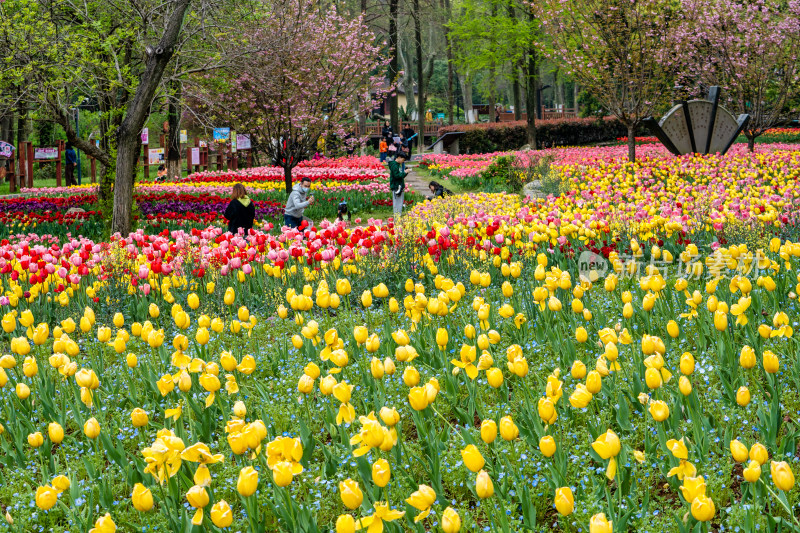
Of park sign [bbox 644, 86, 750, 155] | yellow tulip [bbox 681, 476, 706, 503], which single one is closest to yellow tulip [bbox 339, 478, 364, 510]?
yellow tulip [bbox 681, 476, 706, 503]

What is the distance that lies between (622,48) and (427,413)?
1551cm

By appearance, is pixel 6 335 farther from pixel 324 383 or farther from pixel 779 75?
pixel 779 75

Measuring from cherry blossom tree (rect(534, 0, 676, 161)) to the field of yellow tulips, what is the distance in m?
12.4

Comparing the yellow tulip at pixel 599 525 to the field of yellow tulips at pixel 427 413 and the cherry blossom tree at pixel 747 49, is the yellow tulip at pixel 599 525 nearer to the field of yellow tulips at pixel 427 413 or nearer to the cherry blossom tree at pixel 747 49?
the field of yellow tulips at pixel 427 413

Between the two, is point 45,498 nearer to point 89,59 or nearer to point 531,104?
point 89,59

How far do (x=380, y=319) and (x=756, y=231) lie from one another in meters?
3.53

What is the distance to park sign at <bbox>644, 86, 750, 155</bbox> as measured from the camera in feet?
53.8

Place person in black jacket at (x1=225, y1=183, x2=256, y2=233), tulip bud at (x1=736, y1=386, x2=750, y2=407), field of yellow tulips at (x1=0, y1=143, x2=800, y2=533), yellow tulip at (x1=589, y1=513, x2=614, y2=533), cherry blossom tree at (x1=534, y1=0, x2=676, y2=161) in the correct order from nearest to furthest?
yellow tulip at (x1=589, y1=513, x2=614, y2=533), field of yellow tulips at (x1=0, y1=143, x2=800, y2=533), tulip bud at (x1=736, y1=386, x2=750, y2=407), person in black jacket at (x1=225, y1=183, x2=256, y2=233), cherry blossom tree at (x1=534, y1=0, x2=676, y2=161)

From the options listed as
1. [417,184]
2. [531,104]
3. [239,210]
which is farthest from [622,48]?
[531,104]

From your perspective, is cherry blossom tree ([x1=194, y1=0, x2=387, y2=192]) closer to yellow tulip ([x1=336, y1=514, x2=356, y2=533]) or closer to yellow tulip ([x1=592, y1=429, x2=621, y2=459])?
yellow tulip ([x1=592, y1=429, x2=621, y2=459])

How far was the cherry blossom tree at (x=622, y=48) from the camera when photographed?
55.0 ft

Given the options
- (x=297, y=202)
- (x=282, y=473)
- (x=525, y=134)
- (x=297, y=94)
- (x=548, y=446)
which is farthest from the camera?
(x=525, y=134)

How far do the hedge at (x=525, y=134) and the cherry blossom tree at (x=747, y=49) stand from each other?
11802 mm

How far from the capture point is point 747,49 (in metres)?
18.8
